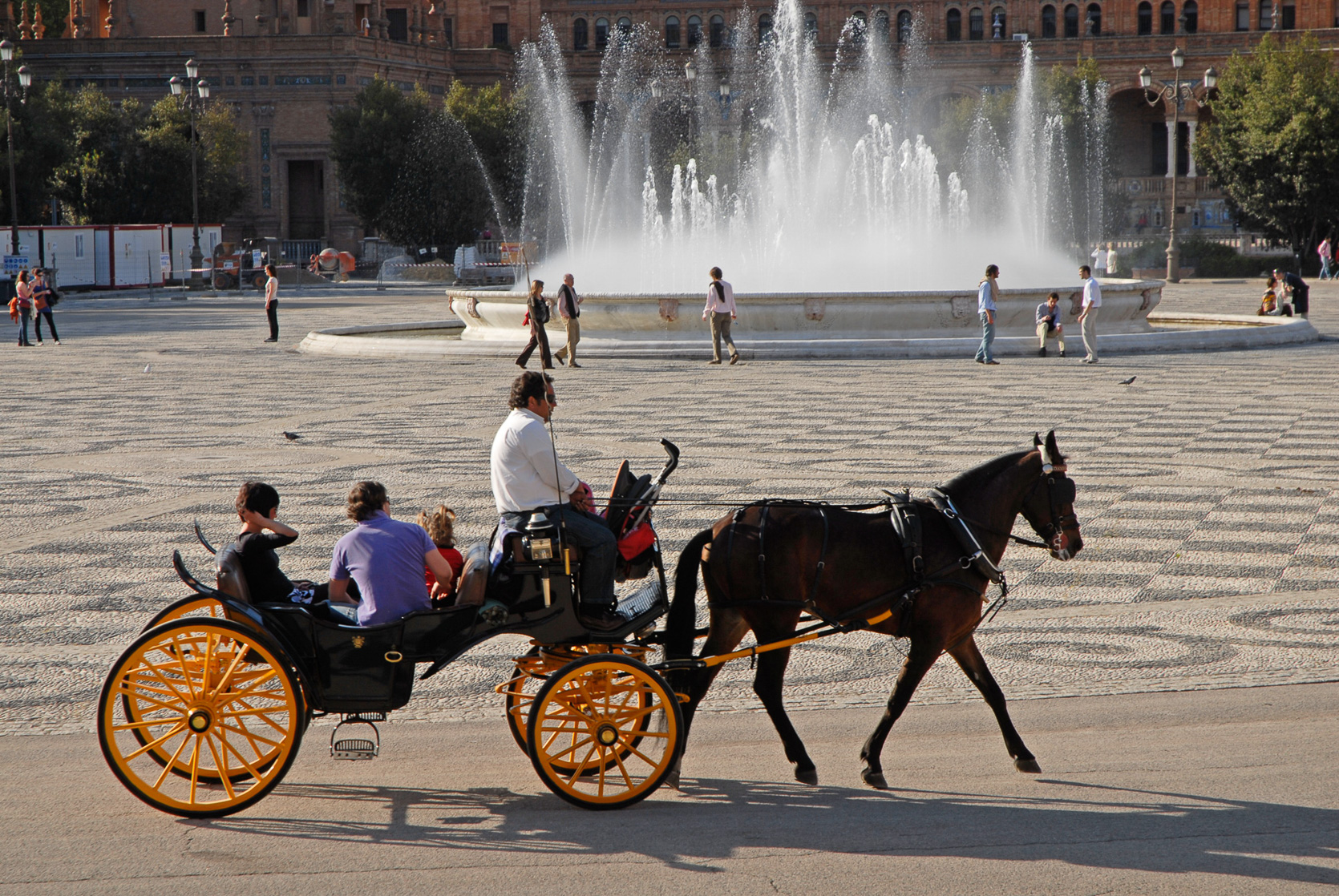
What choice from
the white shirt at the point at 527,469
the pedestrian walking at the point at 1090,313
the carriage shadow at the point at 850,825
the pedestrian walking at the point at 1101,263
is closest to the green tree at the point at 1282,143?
the pedestrian walking at the point at 1101,263

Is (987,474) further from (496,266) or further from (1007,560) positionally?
(496,266)

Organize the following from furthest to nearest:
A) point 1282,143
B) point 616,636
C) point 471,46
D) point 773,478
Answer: point 471,46
point 1282,143
point 773,478
point 616,636

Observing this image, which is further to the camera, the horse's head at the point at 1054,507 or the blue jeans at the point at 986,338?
the blue jeans at the point at 986,338

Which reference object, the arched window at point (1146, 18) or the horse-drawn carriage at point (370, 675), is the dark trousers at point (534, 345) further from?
the arched window at point (1146, 18)

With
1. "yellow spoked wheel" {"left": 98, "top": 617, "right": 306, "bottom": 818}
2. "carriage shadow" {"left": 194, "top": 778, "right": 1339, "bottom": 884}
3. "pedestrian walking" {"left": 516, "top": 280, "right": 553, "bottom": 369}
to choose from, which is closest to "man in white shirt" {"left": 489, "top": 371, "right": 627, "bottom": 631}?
"carriage shadow" {"left": 194, "top": 778, "right": 1339, "bottom": 884}

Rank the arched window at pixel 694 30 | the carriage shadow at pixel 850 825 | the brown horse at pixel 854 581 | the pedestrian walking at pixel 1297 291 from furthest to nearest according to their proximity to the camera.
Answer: the arched window at pixel 694 30 → the pedestrian walking at pixel 1297 291 → the brown horse at pixel 854 581 → the carriage shadow at pixel 850 825

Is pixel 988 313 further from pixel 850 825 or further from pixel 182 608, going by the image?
pixel 182 608

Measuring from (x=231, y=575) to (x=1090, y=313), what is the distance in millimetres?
17600

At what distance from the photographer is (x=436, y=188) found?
5353cm

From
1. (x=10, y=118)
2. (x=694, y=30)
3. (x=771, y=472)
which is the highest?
(x=694, y=30)

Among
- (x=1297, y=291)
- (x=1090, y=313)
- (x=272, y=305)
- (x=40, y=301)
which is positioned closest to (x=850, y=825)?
(x=1090, y=313)

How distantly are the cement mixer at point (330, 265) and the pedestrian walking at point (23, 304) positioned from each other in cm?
2690

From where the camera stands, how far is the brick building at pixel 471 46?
5941 centimetres

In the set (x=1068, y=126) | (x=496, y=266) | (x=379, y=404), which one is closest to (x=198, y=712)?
(x=379, y=404)
